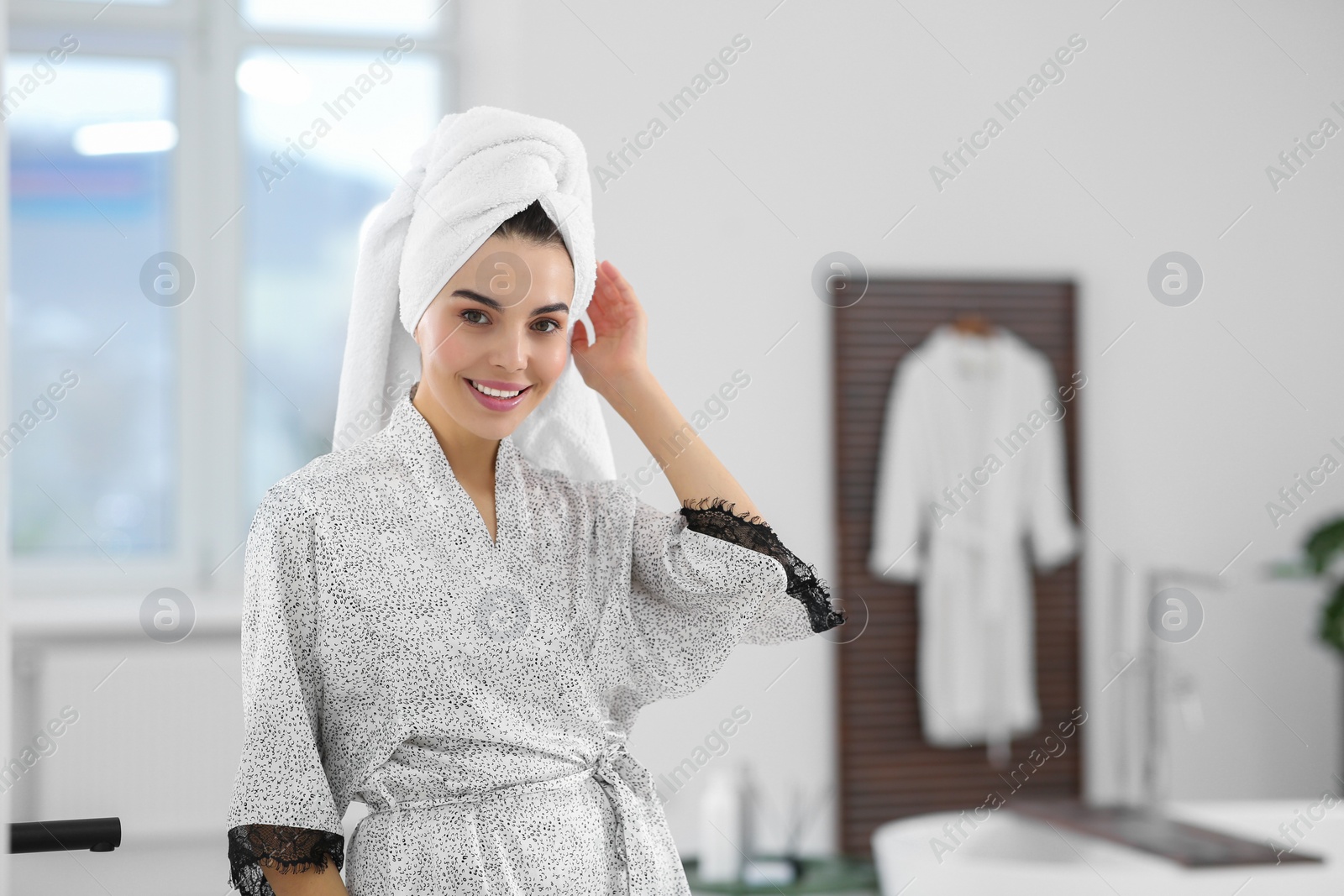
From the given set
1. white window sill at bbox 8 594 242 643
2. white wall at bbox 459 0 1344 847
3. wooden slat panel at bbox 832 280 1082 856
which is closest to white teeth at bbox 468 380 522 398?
white wall at bbox 459 0 1344 847

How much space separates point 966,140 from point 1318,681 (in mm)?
1624

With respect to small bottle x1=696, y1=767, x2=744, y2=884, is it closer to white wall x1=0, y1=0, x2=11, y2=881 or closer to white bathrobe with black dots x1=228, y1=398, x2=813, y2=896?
white bathrobe with black dots x1=228, y1=398, x2=813, y2=896

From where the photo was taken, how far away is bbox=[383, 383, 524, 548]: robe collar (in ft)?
3.24

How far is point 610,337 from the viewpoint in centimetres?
110

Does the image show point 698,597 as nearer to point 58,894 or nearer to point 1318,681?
point 58,894

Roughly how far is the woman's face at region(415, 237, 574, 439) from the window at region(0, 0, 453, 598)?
83.4 inches

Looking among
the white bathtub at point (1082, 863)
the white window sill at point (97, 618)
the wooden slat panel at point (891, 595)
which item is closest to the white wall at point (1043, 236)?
the wooden slat panel at point (891, 595)

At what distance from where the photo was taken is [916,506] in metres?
2.87

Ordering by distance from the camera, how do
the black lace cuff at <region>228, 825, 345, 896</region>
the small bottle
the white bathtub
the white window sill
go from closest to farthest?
the black lace cuff at <region>228, 825, 345, 896</region>
the white bathtub
the small bottle
the white window sill

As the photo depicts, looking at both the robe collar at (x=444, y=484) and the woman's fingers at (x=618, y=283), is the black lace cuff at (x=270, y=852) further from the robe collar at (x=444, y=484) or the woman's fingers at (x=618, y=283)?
the woman's fingers at (x=618, y=283)

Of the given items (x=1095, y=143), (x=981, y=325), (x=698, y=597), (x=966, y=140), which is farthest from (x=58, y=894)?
(x=1095, y=143)

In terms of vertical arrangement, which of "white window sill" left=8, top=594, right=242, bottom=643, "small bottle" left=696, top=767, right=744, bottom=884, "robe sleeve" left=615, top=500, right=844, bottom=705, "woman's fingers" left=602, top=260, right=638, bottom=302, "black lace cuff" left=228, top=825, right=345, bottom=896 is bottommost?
"small bottle" left=696, top=767, right=744, bottom=884

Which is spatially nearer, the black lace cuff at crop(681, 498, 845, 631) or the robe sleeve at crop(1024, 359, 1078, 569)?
the black lace cuff at crop(681, 498, 845, 631)

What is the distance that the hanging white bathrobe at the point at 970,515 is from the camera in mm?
2877
